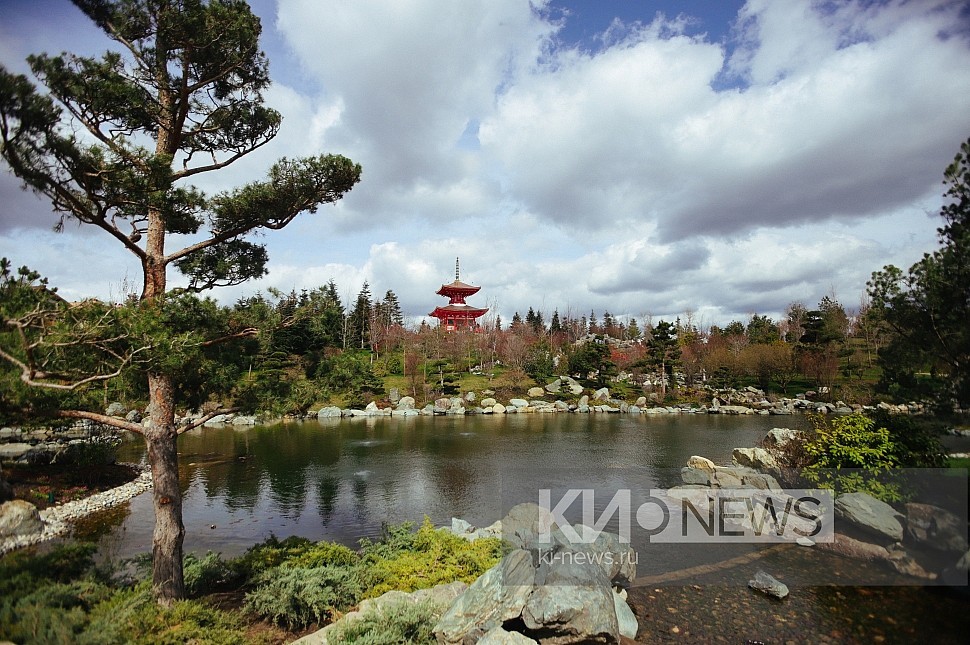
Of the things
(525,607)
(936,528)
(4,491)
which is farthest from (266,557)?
(936,528)

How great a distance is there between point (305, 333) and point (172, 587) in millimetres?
3798

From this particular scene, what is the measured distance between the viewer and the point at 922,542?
812 cm

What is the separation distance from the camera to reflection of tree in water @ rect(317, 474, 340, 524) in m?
13.1

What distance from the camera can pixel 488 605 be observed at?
5480 millimetres

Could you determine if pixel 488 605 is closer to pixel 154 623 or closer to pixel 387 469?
pixel 154 623

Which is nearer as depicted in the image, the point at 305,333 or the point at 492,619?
the point at 492,619

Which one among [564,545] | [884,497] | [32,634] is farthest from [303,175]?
[884,497]

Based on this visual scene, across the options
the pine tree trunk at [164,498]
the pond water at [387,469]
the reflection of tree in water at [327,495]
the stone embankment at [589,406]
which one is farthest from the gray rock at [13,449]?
the stone embankment at [589,406]

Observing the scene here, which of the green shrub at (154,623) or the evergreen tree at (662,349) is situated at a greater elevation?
the evergreen tree at (662,349)

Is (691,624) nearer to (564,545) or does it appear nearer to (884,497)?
(564,545)

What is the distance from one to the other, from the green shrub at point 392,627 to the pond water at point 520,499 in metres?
3.25

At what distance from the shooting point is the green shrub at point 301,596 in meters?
6.07

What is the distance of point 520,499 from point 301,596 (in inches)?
355

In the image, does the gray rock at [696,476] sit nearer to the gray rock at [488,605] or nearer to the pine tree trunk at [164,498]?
the gray rock at [488,605]
